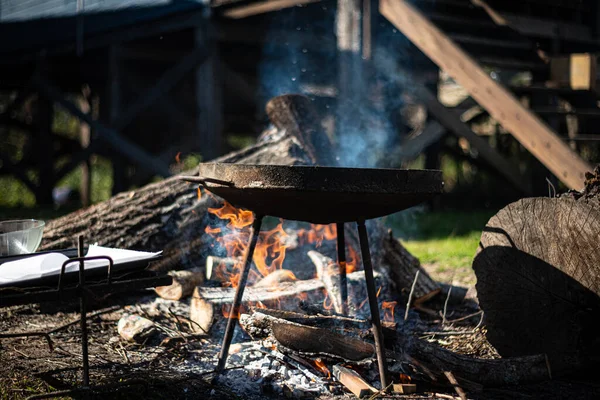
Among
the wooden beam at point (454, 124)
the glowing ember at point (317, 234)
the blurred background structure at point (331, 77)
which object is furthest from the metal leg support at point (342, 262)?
the wooden beam at point (454, 124)

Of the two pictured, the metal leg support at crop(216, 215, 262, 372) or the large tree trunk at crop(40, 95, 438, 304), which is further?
the large tree trunk at crop(40, 95, 438, 304)

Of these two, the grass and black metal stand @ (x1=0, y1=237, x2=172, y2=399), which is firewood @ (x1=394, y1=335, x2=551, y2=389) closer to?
black metal stand @ (x1=0, y1=237, x2=172, y2=399)

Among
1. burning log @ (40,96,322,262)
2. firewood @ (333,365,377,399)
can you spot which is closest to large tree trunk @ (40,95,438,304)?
burning log @ (40,96,322,262)

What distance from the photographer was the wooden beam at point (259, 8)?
277 inches

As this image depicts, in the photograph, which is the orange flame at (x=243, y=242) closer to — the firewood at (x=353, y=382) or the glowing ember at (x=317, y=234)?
the glowing ember at (x=317, y=234)

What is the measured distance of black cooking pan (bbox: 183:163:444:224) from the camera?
259 centimetres

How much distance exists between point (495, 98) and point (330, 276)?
Result: 257cm

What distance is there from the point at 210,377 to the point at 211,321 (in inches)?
25.6

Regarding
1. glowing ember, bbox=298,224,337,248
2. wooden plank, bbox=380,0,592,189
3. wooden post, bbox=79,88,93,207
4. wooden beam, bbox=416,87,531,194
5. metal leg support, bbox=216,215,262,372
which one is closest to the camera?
metal leg support, bbox=216,215,262,372

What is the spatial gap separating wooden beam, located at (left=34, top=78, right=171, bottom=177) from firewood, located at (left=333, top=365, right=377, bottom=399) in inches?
229

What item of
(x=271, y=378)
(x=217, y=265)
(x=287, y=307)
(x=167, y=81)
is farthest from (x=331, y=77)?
A: (x=271, y=378)

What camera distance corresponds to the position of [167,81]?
841 cm

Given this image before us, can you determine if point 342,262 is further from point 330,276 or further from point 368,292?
point 368,292

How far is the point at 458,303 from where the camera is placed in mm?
4422
